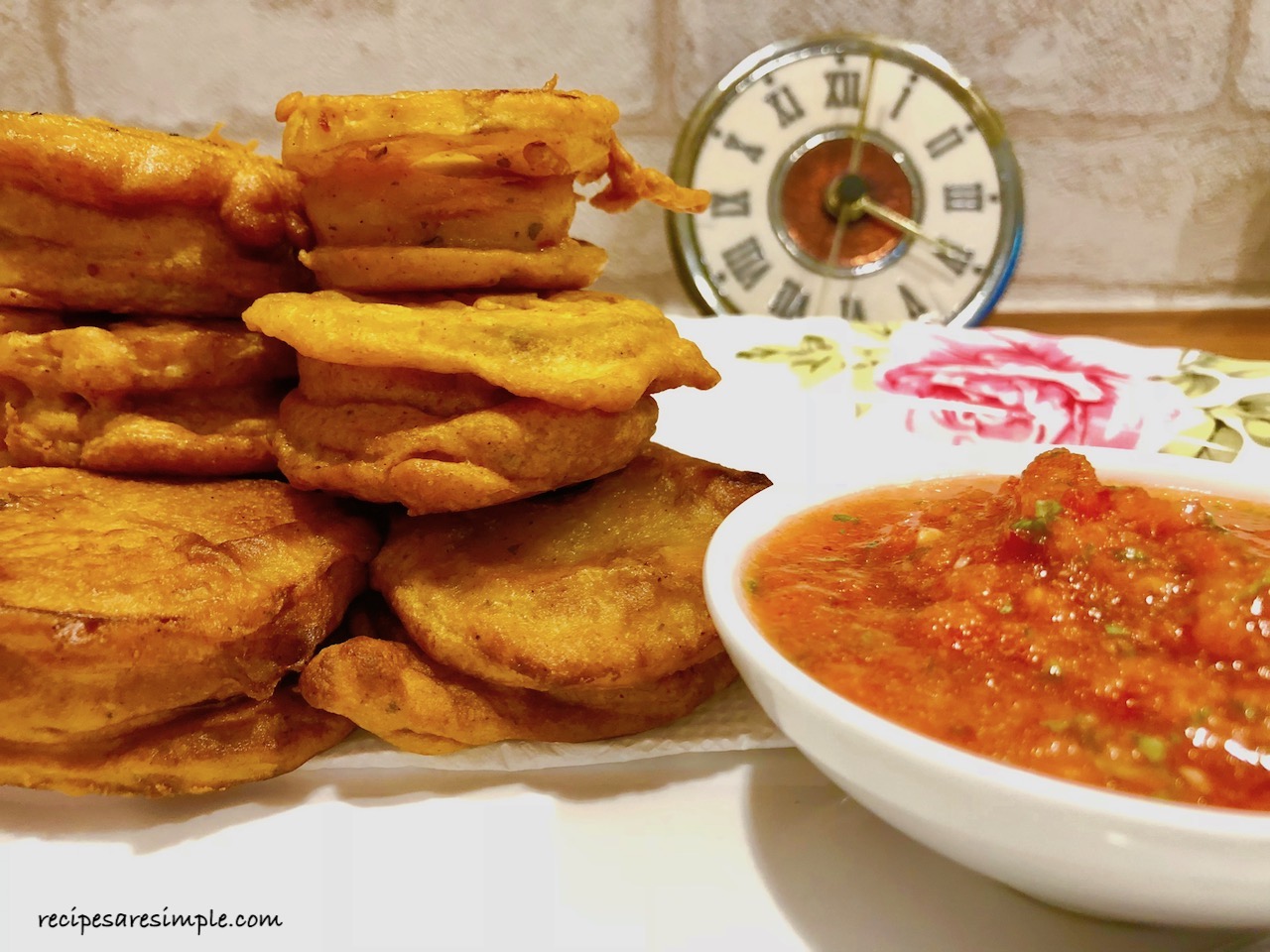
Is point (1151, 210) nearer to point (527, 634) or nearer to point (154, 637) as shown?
point (527, 634)

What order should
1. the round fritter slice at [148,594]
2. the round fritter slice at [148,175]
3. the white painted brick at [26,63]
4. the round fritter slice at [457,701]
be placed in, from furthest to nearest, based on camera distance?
1. the white painted brick at [26,63]
2. the round fritter slice at [148,175]
3. the round fritter slice at [457,701]
4. the round fritter slice at [148,594]

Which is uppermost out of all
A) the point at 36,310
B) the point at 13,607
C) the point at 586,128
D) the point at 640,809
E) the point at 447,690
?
the point at 586,128

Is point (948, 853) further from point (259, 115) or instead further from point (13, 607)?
point (259, 115)

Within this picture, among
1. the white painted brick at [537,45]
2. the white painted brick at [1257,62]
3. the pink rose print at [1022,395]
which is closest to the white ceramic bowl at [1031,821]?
the pink rose print at [1022,395]

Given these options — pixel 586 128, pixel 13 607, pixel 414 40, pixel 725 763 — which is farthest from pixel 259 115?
pixel 725 763

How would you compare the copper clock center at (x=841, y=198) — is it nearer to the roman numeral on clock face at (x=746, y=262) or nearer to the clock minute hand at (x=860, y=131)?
the clock minute hand at (x=860, y=131)

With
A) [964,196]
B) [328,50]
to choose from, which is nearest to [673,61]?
[964,196]

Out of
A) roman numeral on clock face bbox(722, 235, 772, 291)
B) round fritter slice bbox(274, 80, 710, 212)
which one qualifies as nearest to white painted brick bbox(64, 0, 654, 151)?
roman numeral on clock face bbox(722, 235, 772, 291)
